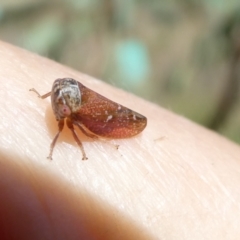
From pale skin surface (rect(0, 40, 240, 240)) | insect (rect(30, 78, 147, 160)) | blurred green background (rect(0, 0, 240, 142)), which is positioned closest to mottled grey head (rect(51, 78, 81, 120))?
insect (rect(30, 78, 147, 160))

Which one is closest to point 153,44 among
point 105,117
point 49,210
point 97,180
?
point 105,117

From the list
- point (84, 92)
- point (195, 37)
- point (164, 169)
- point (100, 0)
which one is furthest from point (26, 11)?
point (164, 169)

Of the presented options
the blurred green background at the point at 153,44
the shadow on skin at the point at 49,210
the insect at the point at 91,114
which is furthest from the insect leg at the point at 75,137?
the blurred green background at the point at 153,44

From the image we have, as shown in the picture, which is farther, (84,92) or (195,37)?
(195,37)

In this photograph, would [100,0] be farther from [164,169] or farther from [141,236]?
[141,236]

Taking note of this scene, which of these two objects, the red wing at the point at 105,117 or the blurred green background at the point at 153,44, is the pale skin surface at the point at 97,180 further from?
the blurred green background at the point at 153,44

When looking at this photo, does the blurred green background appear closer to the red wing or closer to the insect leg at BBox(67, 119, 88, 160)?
the red wing

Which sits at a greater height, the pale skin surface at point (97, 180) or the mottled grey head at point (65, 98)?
the mottled grey head at point (65, 98)

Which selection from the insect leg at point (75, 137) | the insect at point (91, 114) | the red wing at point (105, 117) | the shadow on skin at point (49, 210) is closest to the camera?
the shadow on skin at point (49, 210)
